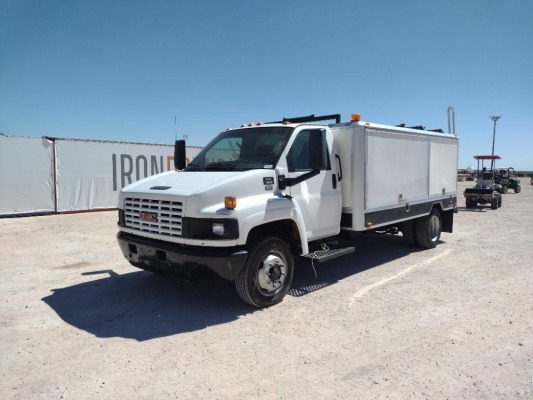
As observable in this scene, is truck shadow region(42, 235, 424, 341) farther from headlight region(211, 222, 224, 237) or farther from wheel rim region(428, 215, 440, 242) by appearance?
wheel rim region(428, 215, 440, 242)

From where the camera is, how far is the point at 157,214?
16.2ft

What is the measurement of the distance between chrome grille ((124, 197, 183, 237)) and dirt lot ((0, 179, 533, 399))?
103 cm

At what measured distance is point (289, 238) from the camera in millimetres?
5523

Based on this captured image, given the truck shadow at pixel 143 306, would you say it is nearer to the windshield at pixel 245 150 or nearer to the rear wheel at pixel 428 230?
the windshield at pixel 245 150

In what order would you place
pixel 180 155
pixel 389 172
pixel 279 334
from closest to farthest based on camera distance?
1. pixel 279 334
2. pixel 180 155
3. pixel 389 172

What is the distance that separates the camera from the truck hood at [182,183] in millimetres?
4711

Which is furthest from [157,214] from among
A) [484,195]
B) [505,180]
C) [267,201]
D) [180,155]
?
[505,180]

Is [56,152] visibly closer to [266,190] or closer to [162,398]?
[266,190]

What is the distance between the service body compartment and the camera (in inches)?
247

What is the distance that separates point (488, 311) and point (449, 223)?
16.1 ft

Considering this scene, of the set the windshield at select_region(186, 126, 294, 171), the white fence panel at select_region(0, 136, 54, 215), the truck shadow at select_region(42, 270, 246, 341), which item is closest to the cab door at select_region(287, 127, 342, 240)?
the windshield at select_region(186, 126, 294, 171)

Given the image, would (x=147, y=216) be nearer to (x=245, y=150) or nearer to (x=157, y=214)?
(x=157, y=214)

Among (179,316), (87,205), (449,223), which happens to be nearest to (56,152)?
(87,205)

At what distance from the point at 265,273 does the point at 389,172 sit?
3296 mm
